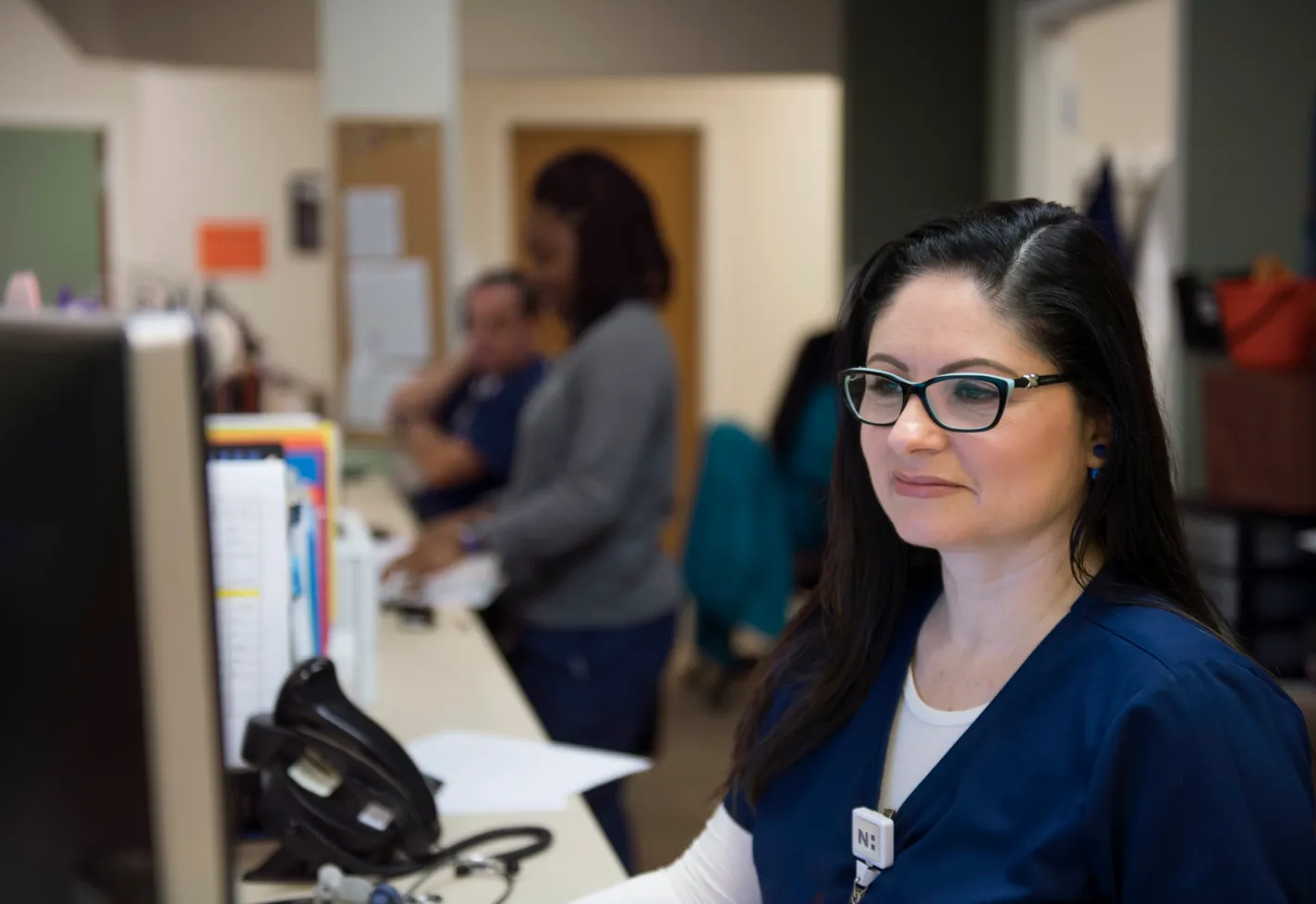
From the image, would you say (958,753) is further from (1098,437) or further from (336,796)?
(336,796)

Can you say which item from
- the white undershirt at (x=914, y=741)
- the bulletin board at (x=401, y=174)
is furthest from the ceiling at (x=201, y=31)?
the white undershirt at (x=914, y=741)

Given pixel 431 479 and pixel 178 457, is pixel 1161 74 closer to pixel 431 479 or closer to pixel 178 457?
pixel 431 479

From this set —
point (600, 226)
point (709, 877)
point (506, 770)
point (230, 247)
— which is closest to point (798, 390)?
point (600, 226)

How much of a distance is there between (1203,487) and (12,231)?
363cm

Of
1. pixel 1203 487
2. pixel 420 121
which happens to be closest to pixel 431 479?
pixel 420 121

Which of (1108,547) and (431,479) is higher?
(1108,547)

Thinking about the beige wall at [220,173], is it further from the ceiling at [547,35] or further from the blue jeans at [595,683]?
the blue jeans at [595,683]

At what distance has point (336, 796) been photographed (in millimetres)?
1498

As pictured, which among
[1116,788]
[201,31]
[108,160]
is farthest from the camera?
[108,160]

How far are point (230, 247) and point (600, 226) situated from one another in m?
3.88

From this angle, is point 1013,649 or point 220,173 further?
point 220,173

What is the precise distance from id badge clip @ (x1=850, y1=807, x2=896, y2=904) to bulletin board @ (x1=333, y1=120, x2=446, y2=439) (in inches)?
137

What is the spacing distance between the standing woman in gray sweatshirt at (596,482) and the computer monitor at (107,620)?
202cm

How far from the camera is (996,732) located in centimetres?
111
